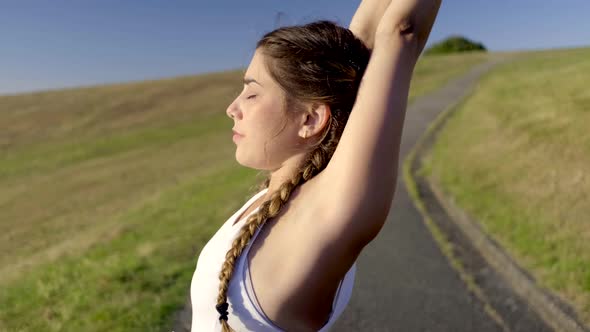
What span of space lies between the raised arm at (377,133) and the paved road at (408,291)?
3.41 meters

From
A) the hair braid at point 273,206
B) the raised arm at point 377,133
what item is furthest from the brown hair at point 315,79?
the raised arm at point 377,133

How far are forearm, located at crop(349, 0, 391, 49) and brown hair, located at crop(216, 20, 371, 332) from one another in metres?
0.12

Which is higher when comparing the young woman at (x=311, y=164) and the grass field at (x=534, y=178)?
the young woman at (x=311, y=164)

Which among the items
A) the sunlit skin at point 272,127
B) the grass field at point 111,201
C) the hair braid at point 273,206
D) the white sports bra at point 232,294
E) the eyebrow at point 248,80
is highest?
the eyebrow at point 248,80

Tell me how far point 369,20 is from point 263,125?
18.3 inches

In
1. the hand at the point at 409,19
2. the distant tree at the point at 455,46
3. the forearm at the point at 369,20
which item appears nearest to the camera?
the hand at the point at 409,19

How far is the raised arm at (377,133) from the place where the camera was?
132 cm

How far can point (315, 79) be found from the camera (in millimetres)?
1556

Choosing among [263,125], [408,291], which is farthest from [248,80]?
[408,291]

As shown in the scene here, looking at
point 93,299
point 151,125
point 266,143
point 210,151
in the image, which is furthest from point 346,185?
point 151,125

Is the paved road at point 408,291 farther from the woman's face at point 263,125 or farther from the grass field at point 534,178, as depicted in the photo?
the woman's face at point 263,125

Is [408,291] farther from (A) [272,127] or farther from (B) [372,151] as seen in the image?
(B) [372,151]

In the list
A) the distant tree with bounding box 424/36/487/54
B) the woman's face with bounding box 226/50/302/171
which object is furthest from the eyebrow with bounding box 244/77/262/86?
the distant tree with bounding box 424/36/487/54

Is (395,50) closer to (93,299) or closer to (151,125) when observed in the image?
(93,299)
